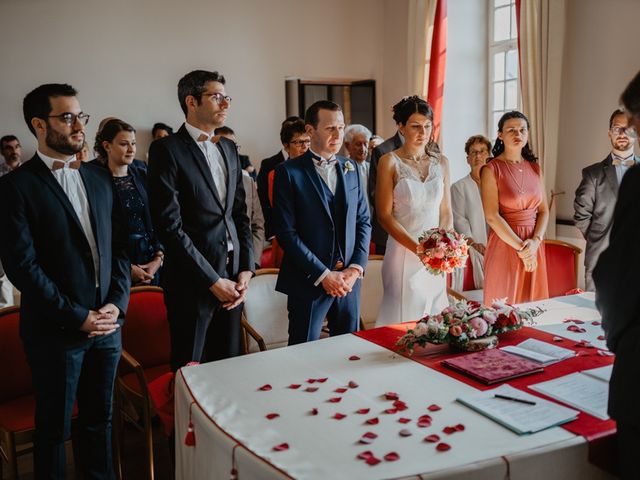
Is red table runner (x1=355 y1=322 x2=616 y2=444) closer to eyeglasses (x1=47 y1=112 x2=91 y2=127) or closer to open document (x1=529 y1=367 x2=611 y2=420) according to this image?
open document (x1=529 y1=367 x2=611 y2=420)

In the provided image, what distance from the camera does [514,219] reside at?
3859 mm

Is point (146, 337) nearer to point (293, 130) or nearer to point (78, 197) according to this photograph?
point (78, 197)

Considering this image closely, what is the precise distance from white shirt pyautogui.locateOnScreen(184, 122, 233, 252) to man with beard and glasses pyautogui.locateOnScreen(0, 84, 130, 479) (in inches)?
20.3

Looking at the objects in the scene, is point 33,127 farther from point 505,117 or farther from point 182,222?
point 505,117

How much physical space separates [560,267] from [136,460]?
2801 millimetres

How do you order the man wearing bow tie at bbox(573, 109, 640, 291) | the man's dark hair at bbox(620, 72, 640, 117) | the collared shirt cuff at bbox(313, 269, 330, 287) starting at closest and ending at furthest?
the man's dark hair at bbox(620, 72, 640, 117) → the collared shirt cuff at bbox(313, 269, 330, 287) → the man wearing bow tie at bbox(573, 109, 640, 291)

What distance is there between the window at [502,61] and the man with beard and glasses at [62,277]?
5271 millimetres

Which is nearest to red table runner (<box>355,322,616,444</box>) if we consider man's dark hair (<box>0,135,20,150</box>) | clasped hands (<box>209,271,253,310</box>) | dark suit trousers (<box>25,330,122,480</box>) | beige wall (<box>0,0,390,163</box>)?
clasped hands (<box>209,271,253,310</box>)

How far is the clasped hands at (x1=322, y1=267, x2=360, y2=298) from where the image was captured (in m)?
3.06

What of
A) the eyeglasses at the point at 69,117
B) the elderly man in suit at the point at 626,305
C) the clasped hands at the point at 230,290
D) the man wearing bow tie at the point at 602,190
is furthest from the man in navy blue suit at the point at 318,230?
the man wearing bow tie at the point at 602,190

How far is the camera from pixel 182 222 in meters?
2.96

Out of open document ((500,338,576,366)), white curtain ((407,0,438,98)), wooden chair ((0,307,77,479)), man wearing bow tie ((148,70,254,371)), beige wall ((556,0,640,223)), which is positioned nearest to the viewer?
open document ((500,338,576,366))

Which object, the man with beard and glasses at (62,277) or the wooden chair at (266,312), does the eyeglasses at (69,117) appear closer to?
the man with beard and glasses at (62,277)

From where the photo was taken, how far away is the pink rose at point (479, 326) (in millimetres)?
2326
